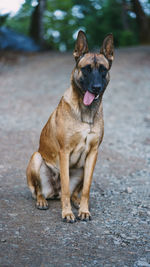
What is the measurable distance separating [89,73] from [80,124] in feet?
2.05

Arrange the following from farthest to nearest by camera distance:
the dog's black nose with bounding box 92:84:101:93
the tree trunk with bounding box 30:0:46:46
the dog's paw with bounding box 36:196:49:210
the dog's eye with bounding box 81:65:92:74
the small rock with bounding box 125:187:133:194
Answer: the tree trunk with bounding box 30:0:46:46 → the small rock with bounding box 125:187:133:194 → the dog's paw with bounding box 36:196:49:210 → the dog's eye with bounding box 81:65:92:74 → the dog's black nose with bounding box 92:84:101:93

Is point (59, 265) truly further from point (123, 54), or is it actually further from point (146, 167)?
point (123, 54)

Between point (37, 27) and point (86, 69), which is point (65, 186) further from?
point (37, 27)

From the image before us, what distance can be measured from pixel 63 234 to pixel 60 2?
97.7 ft

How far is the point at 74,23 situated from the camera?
98.0 feet

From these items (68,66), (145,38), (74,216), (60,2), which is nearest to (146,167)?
(74,216)

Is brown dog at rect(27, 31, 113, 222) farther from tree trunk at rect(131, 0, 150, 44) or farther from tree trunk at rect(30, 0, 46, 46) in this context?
tree trunk at rect(30, 0, 46, 46)

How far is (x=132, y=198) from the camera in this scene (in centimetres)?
534

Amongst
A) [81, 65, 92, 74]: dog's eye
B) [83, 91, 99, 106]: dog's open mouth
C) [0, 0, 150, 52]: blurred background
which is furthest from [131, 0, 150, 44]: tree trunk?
[83, 91, 99, 106]: dog's open mouth

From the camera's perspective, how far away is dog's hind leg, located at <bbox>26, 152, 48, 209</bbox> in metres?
4.66

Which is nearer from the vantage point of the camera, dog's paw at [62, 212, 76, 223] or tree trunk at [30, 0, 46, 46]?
dog's paw at [62, 212, 76, 223]

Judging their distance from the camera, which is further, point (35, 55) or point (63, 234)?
point (35, 55)

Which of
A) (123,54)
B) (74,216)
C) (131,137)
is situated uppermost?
(123,54)

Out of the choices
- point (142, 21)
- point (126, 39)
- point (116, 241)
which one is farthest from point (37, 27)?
point (116, 241)
